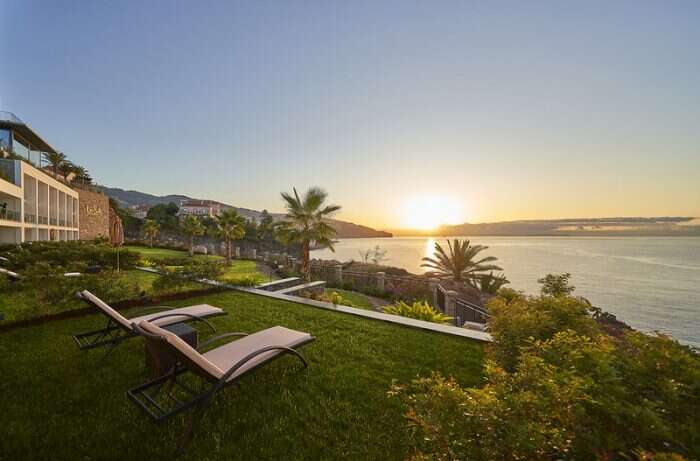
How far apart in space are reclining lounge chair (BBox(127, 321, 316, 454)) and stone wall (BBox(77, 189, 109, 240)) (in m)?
37.3

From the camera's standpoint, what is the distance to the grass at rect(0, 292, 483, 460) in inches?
87.4

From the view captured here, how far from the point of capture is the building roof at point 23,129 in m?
26.0

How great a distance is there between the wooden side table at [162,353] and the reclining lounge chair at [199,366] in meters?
0.11

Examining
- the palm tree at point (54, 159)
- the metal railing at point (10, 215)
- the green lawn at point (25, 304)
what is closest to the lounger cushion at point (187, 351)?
the green lawn at point (25, 304)

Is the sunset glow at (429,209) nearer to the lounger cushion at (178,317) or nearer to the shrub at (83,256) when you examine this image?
the lounger cushion at (178,317)

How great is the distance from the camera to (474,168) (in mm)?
15289

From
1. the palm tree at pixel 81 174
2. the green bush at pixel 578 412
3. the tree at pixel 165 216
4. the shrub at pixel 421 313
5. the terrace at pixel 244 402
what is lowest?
the shrub at pixel 421 313

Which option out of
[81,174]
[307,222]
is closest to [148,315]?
[307,222]

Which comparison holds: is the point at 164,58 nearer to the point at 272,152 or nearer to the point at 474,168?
the point at 272,152

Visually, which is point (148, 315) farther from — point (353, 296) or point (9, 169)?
point (9, 169)

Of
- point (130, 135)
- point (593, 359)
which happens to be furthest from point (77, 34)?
point (593, 359)

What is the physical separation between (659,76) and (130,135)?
2790 centimetres

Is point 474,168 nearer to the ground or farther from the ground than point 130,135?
nearer to the ground

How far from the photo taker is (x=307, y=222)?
1245 centimetres
